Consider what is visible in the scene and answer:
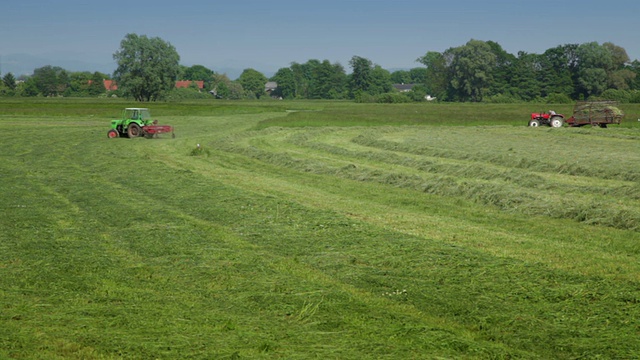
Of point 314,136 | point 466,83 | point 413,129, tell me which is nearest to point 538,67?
point 466,83

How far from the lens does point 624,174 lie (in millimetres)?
19500

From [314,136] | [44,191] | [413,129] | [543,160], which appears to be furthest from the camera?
[413,129]

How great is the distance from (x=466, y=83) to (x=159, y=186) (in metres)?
125

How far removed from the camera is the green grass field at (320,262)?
6930 mm

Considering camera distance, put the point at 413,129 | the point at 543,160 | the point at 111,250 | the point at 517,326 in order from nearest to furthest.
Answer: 1. the point at 517,326
2. the point at 111,250
3. the point at 543,160
4. the point at 413,129

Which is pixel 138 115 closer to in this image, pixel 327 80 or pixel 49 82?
pixel 327 80

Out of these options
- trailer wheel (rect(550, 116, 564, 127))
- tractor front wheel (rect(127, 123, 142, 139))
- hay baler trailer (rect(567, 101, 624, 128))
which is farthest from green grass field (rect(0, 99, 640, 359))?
trailer wheel (rect(550, 116, 564, 127))

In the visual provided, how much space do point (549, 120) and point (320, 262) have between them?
37.7m

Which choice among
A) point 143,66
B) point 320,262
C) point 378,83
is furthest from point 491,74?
point 320,262

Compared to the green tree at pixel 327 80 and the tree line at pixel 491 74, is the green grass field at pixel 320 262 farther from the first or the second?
the green tree at pixel 327 80

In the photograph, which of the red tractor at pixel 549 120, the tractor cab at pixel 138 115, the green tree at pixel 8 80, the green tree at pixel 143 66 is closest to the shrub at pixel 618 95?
the red tractor at pixel 549 120

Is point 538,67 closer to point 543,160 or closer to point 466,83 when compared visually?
point 466,83

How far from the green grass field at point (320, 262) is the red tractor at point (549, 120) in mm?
22564

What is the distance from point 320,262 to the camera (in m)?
10.1
